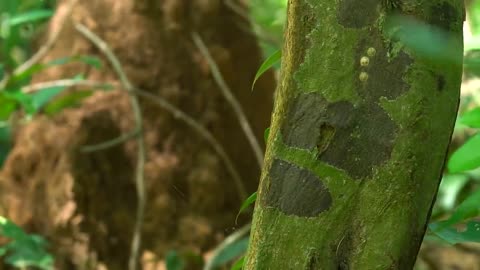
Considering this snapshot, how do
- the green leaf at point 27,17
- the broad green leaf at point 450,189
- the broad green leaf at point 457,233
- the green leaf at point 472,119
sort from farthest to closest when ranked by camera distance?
the broad green leaf at point 450,189 → the green leaf at point 27,17 → the green leaf at point 472,119 → the broad green leaf at point 457,233

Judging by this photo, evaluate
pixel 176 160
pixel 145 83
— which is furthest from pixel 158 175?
pixel 145 83


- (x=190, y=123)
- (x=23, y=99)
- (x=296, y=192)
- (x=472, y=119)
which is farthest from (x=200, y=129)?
(x=296, y=192)

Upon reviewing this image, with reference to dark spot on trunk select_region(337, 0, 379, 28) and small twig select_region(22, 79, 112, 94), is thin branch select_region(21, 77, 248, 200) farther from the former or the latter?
dark spot on trunk select_region(337, 0, 379, 28)

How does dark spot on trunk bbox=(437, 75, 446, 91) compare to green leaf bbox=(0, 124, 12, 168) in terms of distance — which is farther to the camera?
green leaf bbox=(0, 124, 12, 168)

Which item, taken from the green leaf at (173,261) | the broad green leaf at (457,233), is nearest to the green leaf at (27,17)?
the green leaf at (173,261)

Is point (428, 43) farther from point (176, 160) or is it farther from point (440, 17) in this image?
point (176, 160)

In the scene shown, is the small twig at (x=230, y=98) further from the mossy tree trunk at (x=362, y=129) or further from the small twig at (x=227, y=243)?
the mossy tree trunk at (x=362, y=129)

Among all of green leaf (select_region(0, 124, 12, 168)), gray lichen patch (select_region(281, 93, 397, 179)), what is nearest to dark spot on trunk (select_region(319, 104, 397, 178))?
gray lichen patch (select_region(281, 93, 397, 179))
